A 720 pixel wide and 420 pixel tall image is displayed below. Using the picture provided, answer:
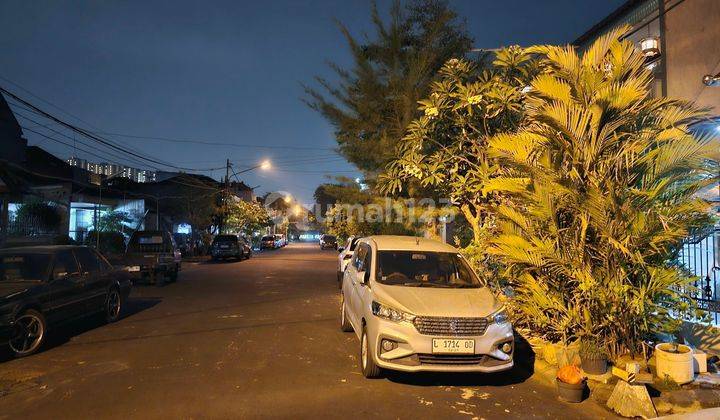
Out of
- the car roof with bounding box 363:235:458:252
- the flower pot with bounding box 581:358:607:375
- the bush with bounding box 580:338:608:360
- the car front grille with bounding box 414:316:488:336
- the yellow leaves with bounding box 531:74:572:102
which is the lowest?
the flower pot with bounding box 581:358:607:375

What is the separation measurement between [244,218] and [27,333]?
43651 mm

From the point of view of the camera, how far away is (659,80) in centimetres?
1170

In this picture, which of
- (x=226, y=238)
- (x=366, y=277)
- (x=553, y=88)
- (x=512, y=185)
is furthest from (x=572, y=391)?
(x=226, y=238)

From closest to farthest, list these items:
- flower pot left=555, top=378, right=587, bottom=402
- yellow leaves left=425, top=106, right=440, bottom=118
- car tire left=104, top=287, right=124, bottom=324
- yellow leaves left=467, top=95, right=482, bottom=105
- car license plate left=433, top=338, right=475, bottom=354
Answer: flower pot left=555, top=378, right=587, bottom=402, car license plate left=433, top=338, right=475, bottom=354, yellow leaves left=467, top=95, right=482, bottom=105, yellow leaves left=425, top=106, right=440, bottom=118, car tire left=104, top=287, right=124, bottom=324

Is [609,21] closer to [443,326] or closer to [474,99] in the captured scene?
[474,99]

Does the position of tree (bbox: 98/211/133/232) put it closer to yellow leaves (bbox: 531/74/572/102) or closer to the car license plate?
the car license plate

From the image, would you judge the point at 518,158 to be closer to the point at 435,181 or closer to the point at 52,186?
the point at 435,181

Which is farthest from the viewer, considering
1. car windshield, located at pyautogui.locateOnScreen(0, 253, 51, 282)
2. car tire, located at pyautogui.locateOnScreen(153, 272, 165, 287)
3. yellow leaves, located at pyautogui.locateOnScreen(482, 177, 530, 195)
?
car tire, located at pyautogui.locateOnScreen(153, 272, 165, 287)

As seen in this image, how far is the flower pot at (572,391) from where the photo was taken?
549cm

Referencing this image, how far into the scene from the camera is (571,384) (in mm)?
5484

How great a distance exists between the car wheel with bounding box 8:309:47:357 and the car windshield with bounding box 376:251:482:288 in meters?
5.20

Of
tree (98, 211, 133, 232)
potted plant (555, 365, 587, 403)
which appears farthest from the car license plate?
tree (98, 211, 133, 232)

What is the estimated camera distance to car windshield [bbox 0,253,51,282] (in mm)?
7984

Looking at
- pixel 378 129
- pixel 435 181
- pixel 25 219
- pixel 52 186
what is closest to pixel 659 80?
pixel 435 181
